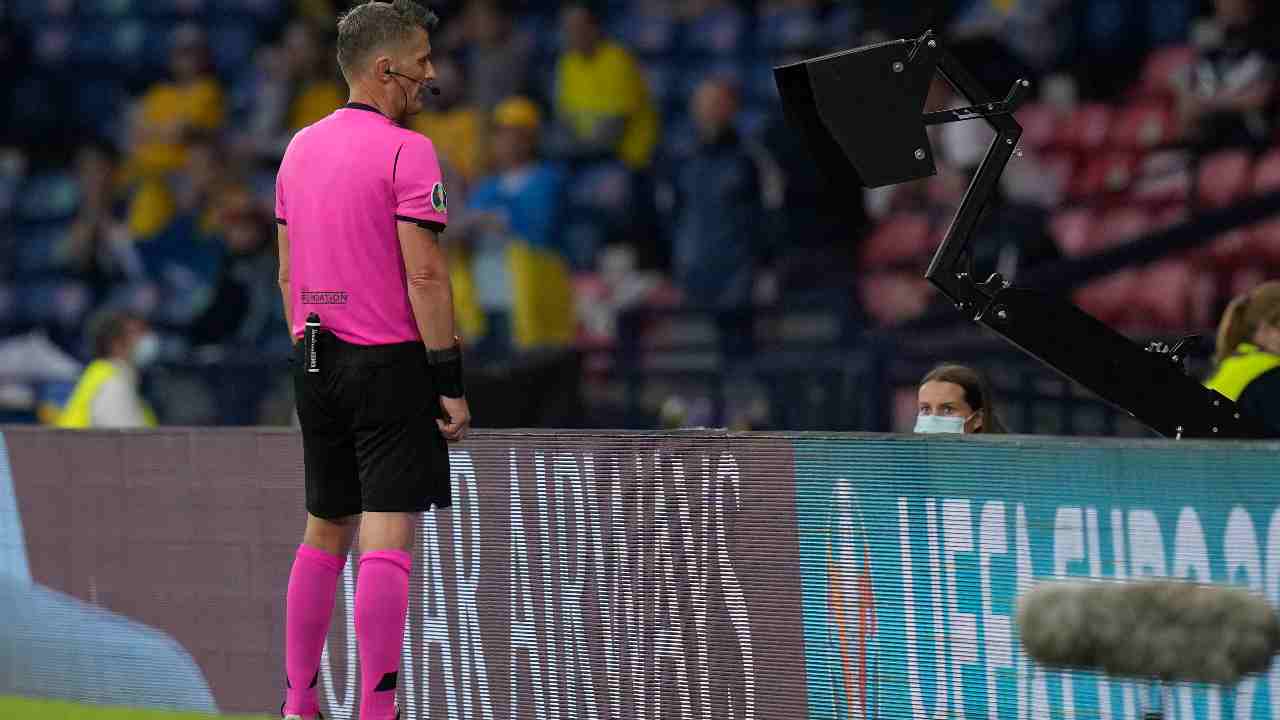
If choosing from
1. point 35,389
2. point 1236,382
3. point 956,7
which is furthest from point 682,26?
point 1236,382

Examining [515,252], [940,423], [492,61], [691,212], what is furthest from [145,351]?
[940,423]

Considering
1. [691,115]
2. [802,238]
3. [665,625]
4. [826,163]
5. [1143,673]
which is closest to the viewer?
[1143,673]

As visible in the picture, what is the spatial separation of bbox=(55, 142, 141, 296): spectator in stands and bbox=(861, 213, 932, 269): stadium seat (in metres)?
5.93

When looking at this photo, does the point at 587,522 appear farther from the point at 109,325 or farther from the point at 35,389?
the point at 35,389

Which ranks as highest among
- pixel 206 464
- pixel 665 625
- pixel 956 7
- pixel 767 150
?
pixel 956 7

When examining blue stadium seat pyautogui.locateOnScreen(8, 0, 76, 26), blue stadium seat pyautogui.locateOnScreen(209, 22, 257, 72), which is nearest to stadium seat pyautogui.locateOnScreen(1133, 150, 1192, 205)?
blue stadium seat pyautogui.locateOnScreen(209, 22, 257, 72)

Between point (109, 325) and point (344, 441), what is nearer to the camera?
point (344, 441)

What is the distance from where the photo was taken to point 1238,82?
10.6m

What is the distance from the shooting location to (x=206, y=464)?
673cm

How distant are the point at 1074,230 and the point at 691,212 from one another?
210cm

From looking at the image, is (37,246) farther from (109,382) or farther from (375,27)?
(375,27)

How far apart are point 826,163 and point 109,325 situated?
18.4 feet

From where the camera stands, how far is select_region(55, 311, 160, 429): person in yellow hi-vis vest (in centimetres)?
981

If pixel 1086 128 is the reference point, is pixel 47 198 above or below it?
above
